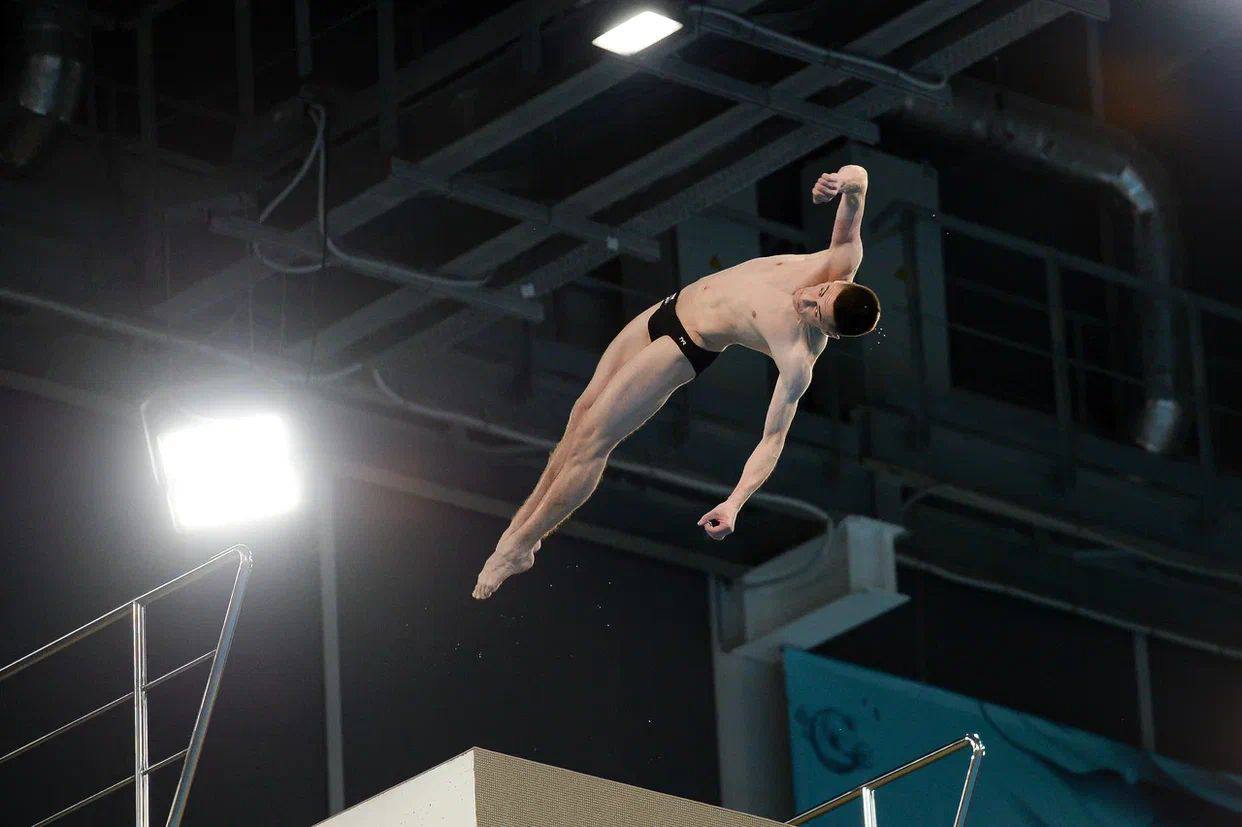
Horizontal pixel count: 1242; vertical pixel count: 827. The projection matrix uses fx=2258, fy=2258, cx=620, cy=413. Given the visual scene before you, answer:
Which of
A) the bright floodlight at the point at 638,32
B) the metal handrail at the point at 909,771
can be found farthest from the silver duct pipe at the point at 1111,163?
the metal handrail at the point at 909,771

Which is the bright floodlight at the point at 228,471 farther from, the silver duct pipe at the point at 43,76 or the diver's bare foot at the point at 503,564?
the diver's bare foot at the point at 503,564

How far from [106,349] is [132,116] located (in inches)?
51.6

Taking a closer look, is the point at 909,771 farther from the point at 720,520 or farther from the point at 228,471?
the point at 228,471

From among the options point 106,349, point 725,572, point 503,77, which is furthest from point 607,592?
point 503,77

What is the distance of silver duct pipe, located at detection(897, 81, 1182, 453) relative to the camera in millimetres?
14008

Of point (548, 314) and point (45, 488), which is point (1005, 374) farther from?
point (45, 488)

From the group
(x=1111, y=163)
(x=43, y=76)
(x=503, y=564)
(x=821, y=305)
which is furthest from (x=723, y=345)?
(x=1111, y=163)

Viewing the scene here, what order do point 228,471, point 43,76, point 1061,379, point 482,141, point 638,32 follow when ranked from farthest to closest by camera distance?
1. point 1061,379
2. point 228,471
3. point 43,76
4. point 482,141
5. point 638,32

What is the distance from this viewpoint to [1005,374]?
14.8 meters

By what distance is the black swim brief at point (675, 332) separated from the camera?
7.67 m

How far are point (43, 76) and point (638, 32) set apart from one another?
3.00 m

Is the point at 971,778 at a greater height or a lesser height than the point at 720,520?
lesser

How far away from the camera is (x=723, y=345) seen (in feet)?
25.2

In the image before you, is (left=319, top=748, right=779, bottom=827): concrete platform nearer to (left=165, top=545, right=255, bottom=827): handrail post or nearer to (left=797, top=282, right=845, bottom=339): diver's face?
(left=165, top=545, right=255, bottom=827): handrail post
